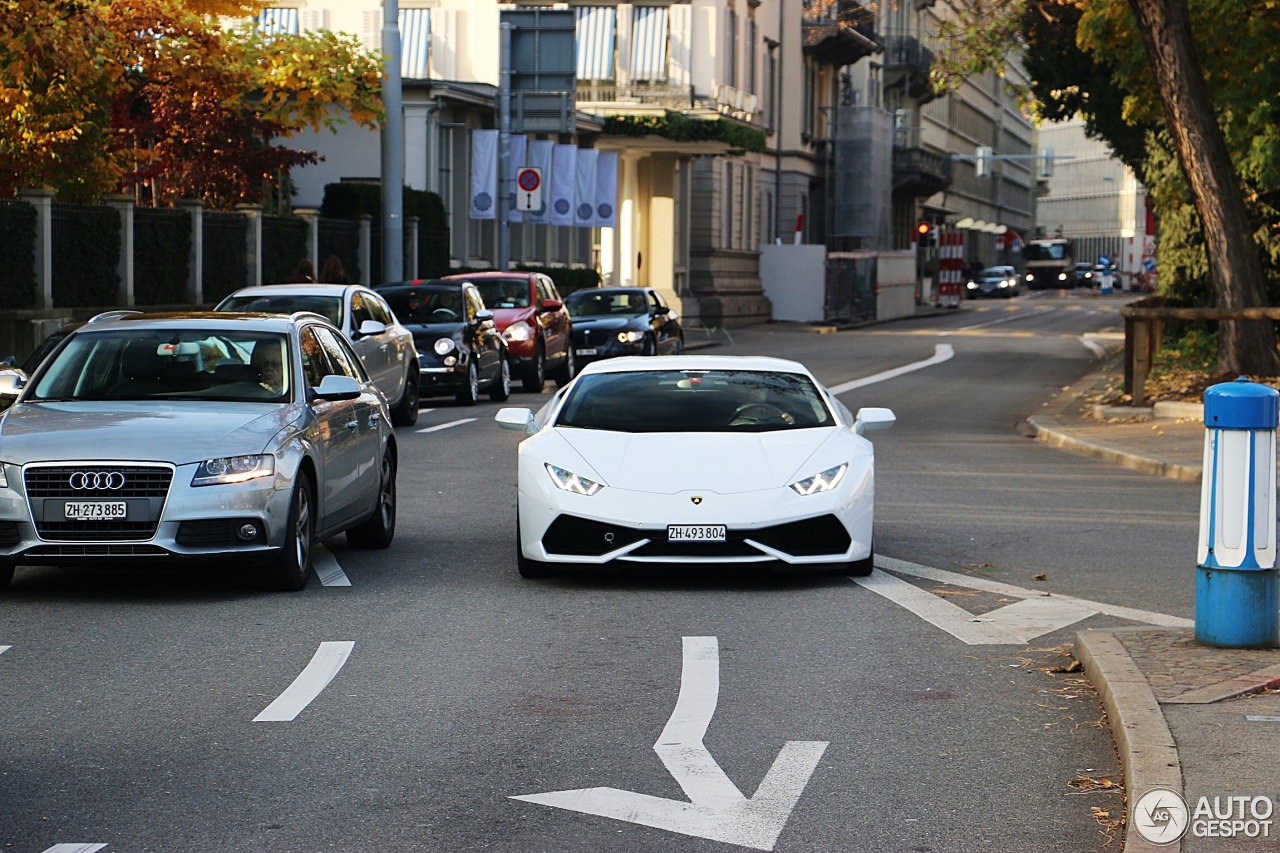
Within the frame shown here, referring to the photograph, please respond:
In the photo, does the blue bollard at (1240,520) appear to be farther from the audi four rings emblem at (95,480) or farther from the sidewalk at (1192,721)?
the audi four rings emblem at (95,480)

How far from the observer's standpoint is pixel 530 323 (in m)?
29.5

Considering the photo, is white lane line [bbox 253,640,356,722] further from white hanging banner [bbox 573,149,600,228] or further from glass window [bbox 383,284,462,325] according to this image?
white hanging banner [bbox 573,149,600,228]

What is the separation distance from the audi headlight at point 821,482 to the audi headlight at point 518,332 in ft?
Answer: 60.2

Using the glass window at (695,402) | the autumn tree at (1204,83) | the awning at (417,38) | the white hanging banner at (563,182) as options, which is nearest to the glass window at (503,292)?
the autumn tree at (1204,83)

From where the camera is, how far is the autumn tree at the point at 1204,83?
76.3 feet

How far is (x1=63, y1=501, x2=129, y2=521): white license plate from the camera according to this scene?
10117mm

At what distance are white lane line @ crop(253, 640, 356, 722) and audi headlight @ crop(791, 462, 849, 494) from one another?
2804 millimetres

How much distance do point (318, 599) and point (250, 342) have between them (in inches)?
78.8

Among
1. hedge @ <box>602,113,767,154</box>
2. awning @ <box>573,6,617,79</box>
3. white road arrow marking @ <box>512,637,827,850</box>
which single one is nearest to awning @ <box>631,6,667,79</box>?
awning @ <box>573,6,617,79</box>

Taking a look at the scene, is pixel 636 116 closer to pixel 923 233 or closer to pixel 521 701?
pixel 923 233

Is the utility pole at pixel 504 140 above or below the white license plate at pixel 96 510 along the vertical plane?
above

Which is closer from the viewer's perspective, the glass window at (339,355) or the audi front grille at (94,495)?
the audi front grille at (94,495)

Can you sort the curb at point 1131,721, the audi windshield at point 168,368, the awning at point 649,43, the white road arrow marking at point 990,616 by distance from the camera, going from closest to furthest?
the curb at point 1131,721 < the white road arrow marking at point 990,616 < the audi windshield at point 168,368 < the awning at point 649,43

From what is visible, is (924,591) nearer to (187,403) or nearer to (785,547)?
(785,547)
